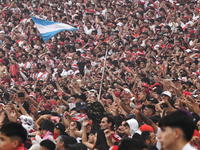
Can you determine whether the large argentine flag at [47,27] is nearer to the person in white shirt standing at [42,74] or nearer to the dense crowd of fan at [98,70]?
the dense crowd of fan at [98,70]

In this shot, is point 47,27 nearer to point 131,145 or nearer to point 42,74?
point 42,74

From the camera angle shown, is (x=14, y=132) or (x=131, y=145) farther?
(x=14, y=132)

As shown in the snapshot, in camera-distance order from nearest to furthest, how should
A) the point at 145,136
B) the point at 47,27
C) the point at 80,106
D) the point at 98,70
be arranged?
the point at 145,136 < the point at 80,106 < the point at 47,27 < the point at 98,70

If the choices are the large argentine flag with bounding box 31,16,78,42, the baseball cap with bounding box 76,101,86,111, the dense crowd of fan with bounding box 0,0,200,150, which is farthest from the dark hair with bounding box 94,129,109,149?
the large argentine flag with bounding box 31,16,78,42

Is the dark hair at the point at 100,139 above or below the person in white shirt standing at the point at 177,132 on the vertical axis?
below

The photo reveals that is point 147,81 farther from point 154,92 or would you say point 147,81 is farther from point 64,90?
point 64,90

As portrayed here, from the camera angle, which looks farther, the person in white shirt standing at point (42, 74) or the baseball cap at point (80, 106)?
the person in white shirt standing at point (42, 74)

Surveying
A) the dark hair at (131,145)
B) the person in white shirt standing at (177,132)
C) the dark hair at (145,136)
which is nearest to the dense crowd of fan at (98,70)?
the dark hair at (145,136)

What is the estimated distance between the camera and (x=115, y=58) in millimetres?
12391

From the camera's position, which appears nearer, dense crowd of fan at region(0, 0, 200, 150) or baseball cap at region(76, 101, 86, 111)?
dense crowd of fan at region(0, 0, 200, 150)

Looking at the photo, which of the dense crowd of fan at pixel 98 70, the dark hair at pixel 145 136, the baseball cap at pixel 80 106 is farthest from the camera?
the baseball cap at pixel 80 106

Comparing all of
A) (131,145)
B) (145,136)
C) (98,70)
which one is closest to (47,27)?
(98,70)

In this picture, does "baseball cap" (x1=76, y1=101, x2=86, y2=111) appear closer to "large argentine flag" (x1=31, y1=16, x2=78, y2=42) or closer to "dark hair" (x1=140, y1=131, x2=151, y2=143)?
"dark hair" (x1=140, y1=131, x2=151, y2=143)

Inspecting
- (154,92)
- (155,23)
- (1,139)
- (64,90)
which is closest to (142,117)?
(154,92)
